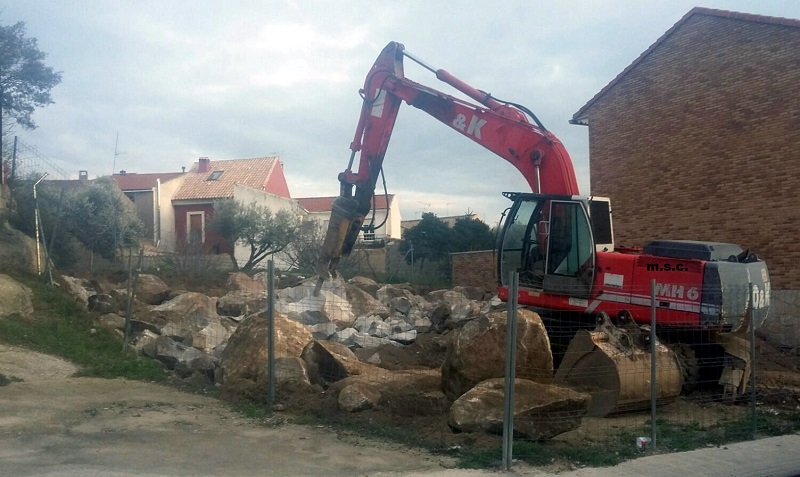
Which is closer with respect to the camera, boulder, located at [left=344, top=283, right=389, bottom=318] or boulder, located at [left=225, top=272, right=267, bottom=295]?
boulder, located at [left=344, top=283, right=389, bottom=318]

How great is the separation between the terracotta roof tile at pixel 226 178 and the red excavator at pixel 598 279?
26203mm

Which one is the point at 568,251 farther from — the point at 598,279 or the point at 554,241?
the point at 598,279

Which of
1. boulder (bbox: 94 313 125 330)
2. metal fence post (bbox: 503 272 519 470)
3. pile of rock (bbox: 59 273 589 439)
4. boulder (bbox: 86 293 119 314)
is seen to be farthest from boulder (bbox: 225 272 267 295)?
metal fence post (bbox: 503 272 519 470)

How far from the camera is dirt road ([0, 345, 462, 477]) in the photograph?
6660 mm

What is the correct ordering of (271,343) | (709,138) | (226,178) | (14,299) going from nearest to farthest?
(271,343) → (14,299) → (709,138) → (226,178)

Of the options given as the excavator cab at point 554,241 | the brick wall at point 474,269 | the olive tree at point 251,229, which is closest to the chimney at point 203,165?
the olive tree at point 251,229

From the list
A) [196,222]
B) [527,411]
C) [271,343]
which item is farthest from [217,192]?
[527,411]

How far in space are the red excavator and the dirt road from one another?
3.39 metres

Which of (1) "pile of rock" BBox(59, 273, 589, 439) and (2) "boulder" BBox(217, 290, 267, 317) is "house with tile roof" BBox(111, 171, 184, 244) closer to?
(2) "boulder" BBox(217, 290, 267, 317)

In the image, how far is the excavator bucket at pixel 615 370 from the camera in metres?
9.27

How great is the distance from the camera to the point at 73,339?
516 inches

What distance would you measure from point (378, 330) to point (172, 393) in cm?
636

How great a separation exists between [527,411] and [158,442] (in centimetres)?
366

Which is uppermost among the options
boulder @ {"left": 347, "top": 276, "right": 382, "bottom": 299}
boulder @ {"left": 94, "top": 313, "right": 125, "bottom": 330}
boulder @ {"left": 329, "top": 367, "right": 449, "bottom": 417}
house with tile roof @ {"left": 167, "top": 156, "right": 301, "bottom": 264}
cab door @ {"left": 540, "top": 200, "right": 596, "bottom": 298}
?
house with tile roof @ {"left": 167, "top": 156, "right": 301, "bottom": 264}
